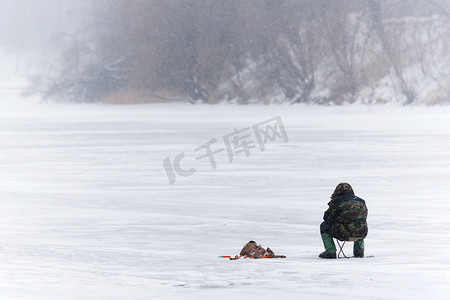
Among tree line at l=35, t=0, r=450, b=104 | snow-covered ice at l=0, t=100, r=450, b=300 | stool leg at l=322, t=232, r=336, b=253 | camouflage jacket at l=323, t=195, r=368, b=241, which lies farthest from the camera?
tree line at l=35, t=0, r=450, b=104

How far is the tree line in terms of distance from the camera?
138ft

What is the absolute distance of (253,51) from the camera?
47.1m

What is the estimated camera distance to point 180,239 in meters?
9.05

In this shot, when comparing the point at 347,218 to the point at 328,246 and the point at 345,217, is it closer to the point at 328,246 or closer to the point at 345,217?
the point at 345,217

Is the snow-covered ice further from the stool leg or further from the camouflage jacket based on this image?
the camouflage jacket

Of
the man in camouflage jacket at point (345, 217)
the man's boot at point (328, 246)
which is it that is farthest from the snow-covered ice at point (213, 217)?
the man in camouflage jacket at point (345, 217)

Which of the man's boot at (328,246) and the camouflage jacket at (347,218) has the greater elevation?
the camouflage jacket at (347,218)

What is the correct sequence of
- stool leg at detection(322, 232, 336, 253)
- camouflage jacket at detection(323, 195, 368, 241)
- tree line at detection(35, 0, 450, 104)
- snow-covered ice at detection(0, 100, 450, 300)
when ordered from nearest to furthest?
snow-covered ice at detection(0, 100, 450, 300), camouflage jacket at detection(323, 195, 368, 241), stool leg at detection(322, 232, 336, 253), tree line at detection(35, 0, 450, 104)

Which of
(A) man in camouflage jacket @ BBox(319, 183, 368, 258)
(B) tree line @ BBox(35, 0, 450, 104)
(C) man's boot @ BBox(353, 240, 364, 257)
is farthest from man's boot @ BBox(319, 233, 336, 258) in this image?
(B) tree line @ BBox(35, 0, 450, 104)

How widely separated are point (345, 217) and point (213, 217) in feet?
10.0

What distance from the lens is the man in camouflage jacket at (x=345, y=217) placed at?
7527mm

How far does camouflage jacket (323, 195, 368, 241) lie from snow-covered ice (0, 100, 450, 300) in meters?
0.23

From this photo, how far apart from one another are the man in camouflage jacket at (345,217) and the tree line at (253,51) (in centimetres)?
3164

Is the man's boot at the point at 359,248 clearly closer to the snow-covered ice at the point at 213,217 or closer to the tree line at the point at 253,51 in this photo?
the snow-covered ice at the point at 213,217
